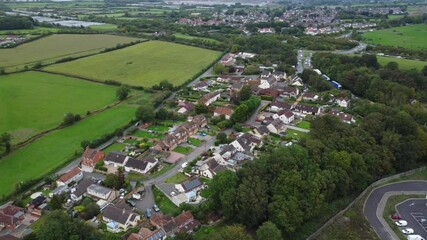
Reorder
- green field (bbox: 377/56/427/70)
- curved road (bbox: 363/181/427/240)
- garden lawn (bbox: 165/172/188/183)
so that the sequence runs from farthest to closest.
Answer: green field (bbox: 377/56/427/70) → garden lawn (bbox: 165/172/188/183) → curved road (bbox: 363/181/427/240)

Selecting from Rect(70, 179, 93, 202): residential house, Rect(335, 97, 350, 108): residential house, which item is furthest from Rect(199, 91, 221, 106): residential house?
Rect(70, 179, 93, 202): residential house

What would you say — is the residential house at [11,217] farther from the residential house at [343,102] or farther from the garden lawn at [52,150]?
the residential house at [343,102]

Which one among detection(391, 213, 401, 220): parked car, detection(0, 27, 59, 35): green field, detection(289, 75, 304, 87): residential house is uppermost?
detection(0, 27, 59, 35): green field

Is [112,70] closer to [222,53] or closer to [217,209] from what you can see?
[222,53]

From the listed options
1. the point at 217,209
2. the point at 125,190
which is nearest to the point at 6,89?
the point at 125,190

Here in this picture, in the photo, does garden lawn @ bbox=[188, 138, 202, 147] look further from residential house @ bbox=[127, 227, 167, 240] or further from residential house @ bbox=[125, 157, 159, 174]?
residential house @ bbox=[127, 227, 167, 240]

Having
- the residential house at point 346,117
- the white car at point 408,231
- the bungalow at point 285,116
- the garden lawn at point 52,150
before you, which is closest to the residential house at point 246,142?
the bungalow at point 285,116

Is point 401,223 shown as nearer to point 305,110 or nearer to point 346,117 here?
point 346,117
